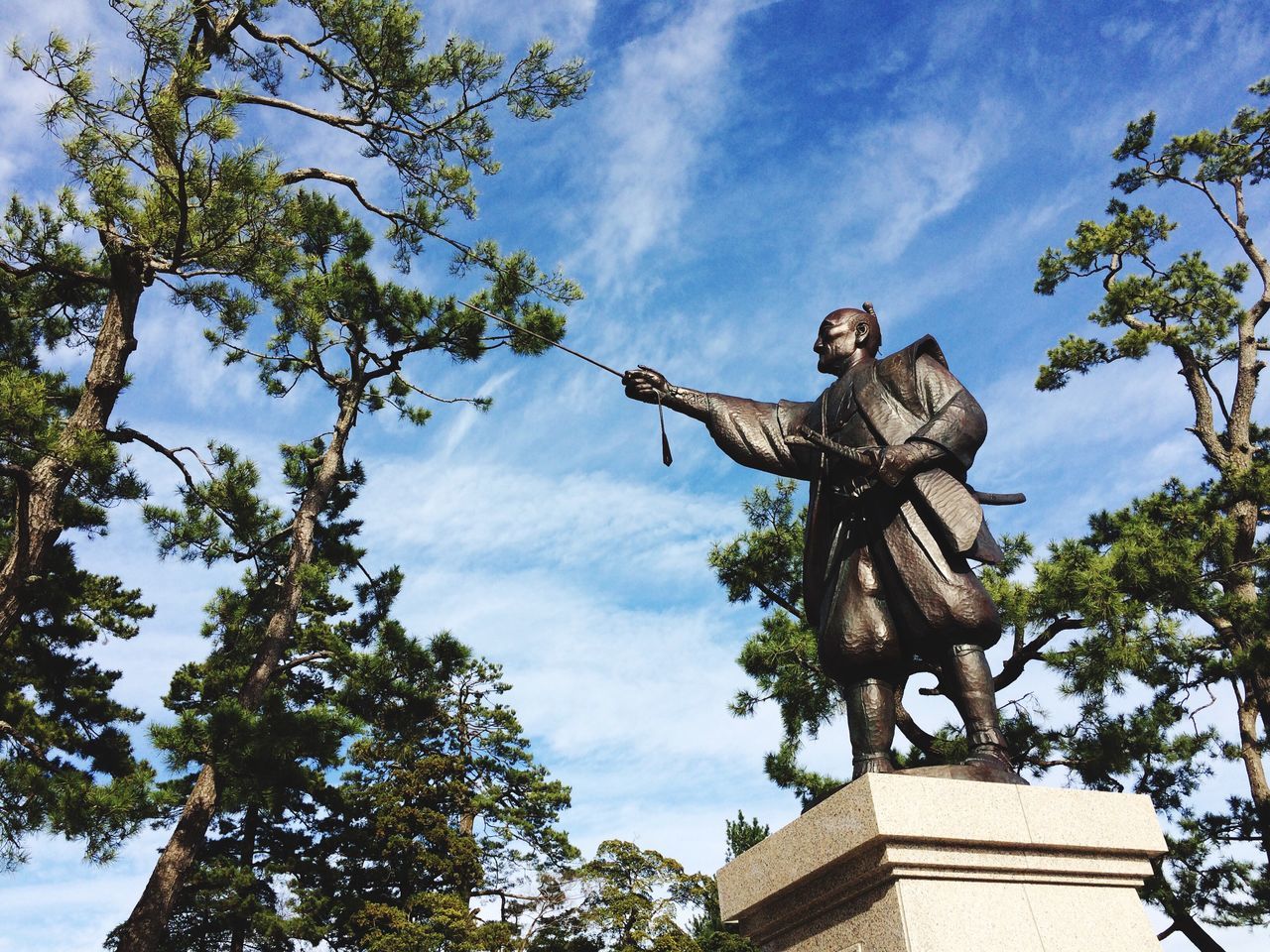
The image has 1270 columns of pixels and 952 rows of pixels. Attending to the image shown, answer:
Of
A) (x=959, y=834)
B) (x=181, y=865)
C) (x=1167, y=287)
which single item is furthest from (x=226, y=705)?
(x=1167, y=287)

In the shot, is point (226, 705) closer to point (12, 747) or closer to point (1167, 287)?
point (12, 747)

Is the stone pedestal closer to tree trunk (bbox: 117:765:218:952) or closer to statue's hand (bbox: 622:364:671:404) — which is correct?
statue's hand (bbox: 622:364:671:404)

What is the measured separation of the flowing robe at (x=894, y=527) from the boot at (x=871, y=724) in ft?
0.17

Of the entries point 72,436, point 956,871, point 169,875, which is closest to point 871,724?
point 956,871

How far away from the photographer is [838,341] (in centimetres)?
389

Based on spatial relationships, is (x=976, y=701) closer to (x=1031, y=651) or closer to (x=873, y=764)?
(x=873, y=764)

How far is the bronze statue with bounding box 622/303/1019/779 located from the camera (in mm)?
2990

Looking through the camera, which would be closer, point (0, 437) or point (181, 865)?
point (0, 437)

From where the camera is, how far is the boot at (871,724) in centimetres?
294

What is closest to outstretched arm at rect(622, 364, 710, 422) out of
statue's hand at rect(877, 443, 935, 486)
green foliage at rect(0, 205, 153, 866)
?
statue's hand at rect(877, 443, 935, 486)

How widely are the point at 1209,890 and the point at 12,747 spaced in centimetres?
1224

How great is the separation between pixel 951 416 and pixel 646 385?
1.25 metres

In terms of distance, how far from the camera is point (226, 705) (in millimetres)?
7758

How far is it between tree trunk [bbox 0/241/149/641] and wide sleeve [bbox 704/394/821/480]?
4855 mm
